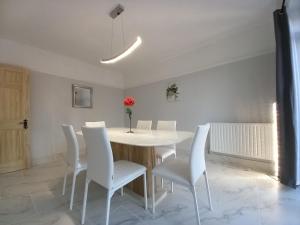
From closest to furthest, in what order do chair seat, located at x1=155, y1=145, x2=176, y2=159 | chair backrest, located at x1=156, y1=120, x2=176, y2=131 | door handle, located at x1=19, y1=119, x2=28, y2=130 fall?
chair seat, located at x1=155, y1=145, x2=176, y2=159
chair backrest, located at x1=156, y1=120, x2=176, y2=131
door handle, located at x1=19, y1=119, x2=28, y2=130

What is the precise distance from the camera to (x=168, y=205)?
5.50 feet

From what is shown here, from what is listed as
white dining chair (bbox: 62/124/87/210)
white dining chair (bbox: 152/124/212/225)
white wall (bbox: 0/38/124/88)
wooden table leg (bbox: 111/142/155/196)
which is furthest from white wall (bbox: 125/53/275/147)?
white dining chair (bbox: 62/124/87/210)

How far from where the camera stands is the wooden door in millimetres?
2684

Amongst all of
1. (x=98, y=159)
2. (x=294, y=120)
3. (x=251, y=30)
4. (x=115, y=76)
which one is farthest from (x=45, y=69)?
(x=294, y=120)

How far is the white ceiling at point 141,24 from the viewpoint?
2049 mm

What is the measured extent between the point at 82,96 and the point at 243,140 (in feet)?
12.1

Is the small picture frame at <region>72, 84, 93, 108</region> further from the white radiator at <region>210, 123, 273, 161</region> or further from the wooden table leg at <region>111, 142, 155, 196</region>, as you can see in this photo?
the white radiator at <region>210, 123, 273, 161</region>

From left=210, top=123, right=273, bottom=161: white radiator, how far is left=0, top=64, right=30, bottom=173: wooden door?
3.52 meters

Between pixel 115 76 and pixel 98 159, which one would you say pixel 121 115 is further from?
Result: pixel 98 159

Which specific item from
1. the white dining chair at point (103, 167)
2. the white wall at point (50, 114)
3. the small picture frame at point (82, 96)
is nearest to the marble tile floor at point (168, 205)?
the white dining chair at point (103, 167)

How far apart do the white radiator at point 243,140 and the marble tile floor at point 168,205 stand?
0.40 meters

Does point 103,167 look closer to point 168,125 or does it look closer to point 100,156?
point 100,156

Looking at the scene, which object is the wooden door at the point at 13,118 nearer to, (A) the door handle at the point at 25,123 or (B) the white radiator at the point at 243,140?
(A) the door handle at the point at 25,123

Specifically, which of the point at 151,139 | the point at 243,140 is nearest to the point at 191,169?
the point at 151,139
